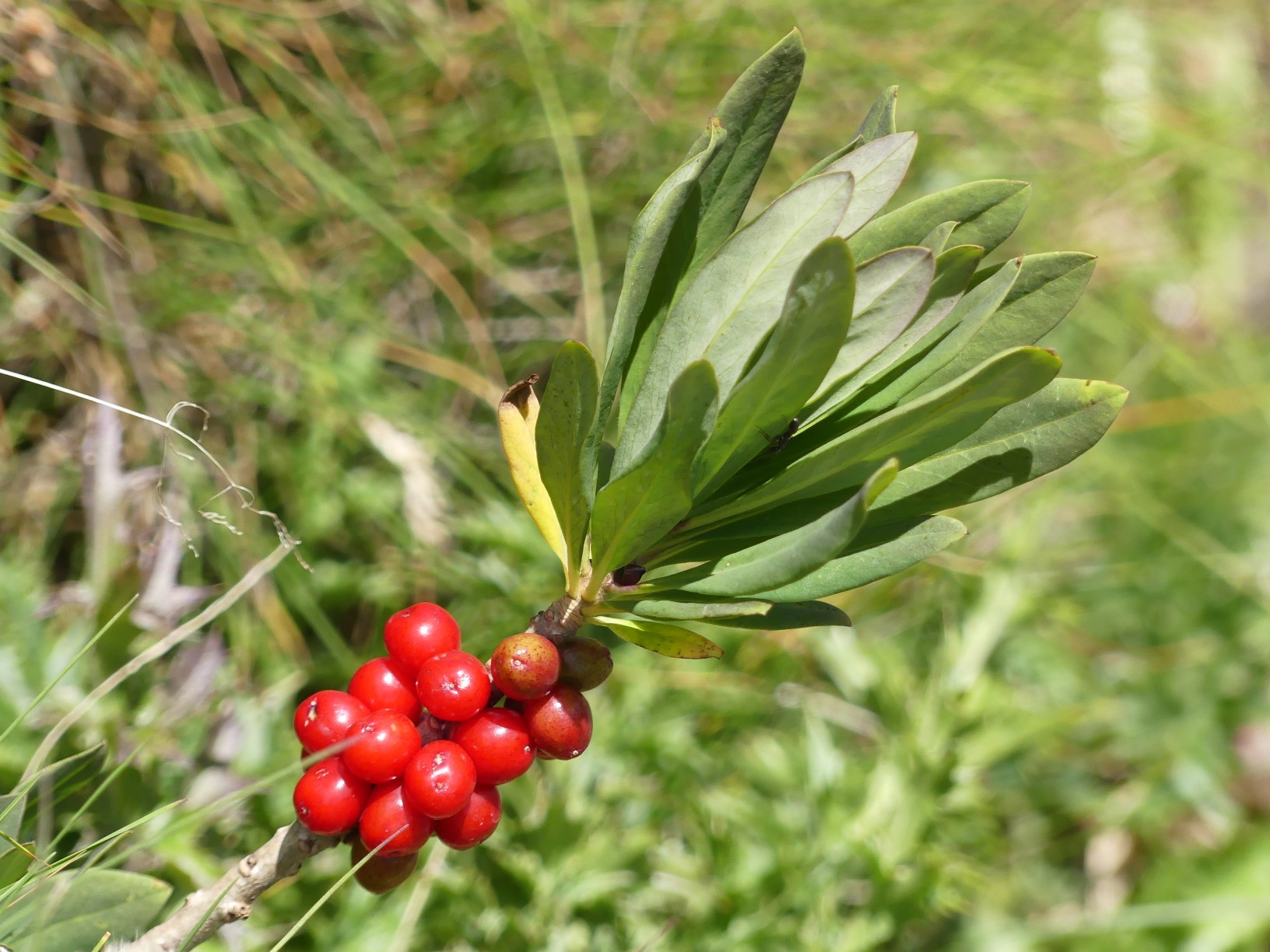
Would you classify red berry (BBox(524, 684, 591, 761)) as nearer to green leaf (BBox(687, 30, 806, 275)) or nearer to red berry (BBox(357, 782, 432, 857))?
red berry (BBox(357, 782, 432, 857))

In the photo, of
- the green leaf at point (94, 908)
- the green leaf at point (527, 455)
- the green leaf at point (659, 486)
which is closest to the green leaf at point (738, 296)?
the green leaf at point (659, 486)

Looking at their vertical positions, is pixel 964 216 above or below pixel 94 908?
above

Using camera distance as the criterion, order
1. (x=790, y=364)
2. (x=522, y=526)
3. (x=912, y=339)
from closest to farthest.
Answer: (x=790, y=364), (x=912, y=339), (x=522, y=526)

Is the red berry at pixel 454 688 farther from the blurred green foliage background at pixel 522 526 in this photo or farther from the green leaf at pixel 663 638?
the blurred green foliage background at pixel 522 526

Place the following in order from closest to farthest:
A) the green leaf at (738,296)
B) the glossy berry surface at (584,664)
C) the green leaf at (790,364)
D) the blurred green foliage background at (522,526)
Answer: the green leaf at (790,364), the green leaf at (738,296), the glossy berry surface at (584,664), the blurred green foliage background at (522,526)

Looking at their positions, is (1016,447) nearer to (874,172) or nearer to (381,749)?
(874,172)

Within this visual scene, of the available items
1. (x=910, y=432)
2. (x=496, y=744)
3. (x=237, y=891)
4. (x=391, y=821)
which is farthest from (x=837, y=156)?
(x=237, y=891)

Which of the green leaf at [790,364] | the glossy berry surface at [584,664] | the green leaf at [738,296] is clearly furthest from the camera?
the glossy berry surface at [584,664]
